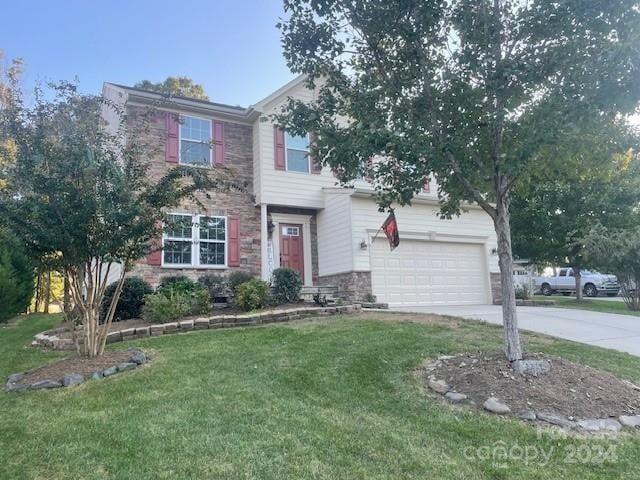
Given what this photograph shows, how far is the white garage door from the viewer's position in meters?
12.8

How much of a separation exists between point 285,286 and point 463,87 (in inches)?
271

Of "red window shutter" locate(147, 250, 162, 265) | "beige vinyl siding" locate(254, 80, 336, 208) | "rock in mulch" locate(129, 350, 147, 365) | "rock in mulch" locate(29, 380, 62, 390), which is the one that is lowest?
"rock in mulch" locate(29, 380, 62, 390)

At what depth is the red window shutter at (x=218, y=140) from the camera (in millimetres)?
12844

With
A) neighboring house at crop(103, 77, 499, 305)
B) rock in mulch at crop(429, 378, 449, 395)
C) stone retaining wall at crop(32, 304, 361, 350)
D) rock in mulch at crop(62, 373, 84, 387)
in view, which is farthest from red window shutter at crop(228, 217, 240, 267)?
rock in mulch at crop(429, 378, 449, 395)

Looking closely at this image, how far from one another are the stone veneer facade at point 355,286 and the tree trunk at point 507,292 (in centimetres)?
657

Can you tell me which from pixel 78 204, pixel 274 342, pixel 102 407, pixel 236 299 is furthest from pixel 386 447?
pixel 236 299

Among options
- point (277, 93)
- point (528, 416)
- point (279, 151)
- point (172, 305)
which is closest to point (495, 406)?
point (528, 416)

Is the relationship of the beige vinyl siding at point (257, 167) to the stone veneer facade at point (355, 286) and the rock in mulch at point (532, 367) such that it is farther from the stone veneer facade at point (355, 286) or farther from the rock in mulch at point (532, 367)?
the rock in mulch at point (532, 367)

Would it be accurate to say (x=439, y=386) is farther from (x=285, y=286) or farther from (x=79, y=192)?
(x=285, y=286)

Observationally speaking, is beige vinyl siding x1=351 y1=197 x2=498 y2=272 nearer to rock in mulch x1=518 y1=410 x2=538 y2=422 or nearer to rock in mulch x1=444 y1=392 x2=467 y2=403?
rock in mulch x1=444 y1=392 x2=467 y2=403

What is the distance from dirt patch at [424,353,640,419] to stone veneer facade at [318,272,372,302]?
6.37 metres

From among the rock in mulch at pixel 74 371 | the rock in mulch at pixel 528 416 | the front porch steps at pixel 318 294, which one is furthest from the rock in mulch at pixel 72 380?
the front porch steps at pixel 318 294

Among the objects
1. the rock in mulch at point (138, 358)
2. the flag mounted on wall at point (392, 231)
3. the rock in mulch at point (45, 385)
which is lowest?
the rock in mulch at point (45, 385)

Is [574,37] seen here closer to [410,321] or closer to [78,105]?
[410,321]
